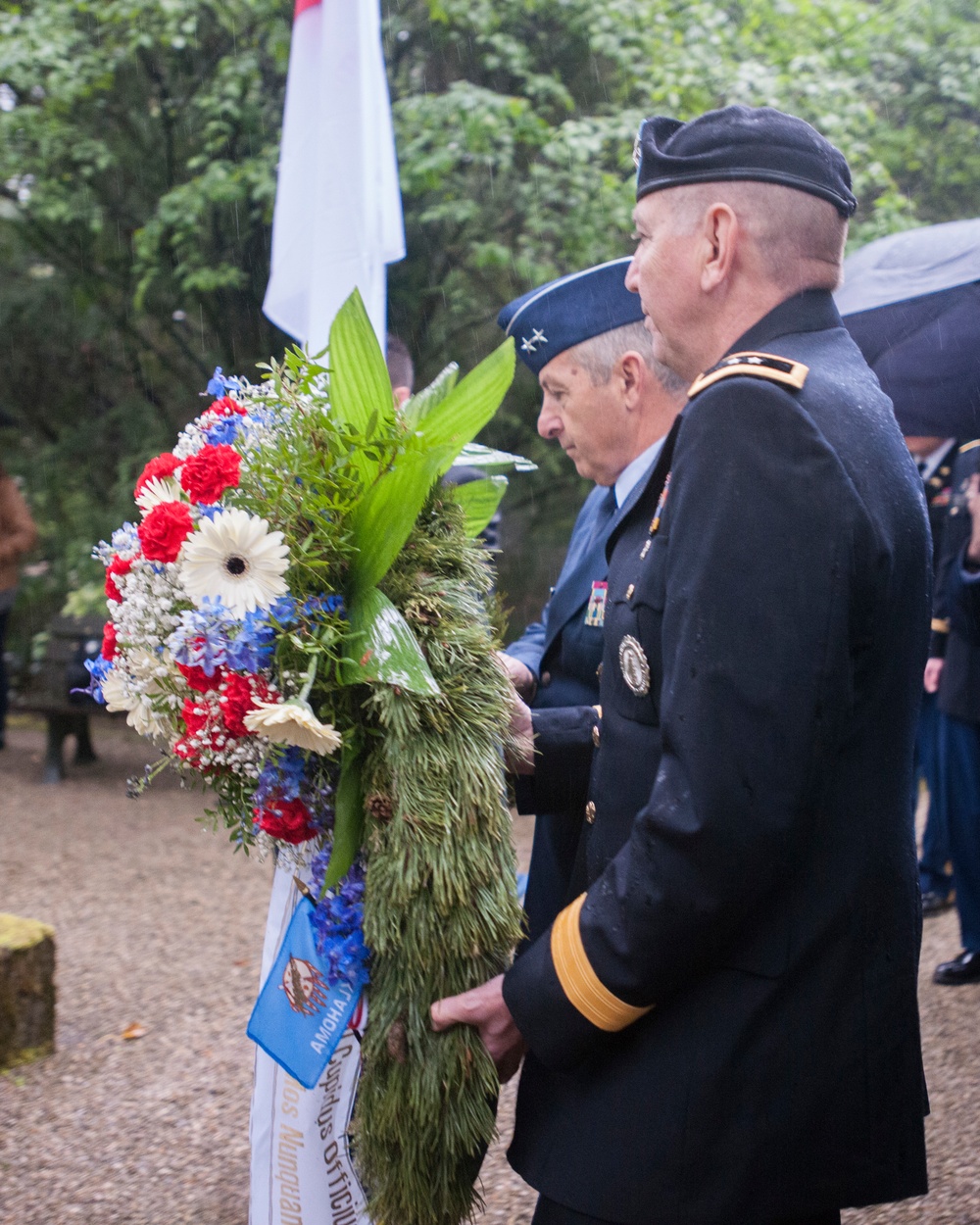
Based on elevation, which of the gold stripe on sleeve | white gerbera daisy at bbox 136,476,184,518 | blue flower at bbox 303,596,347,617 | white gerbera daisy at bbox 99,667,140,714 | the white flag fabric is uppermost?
the white flag fabric

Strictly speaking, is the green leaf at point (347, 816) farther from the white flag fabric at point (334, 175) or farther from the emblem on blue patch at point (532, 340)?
the white flag fabric at point (334, 175)

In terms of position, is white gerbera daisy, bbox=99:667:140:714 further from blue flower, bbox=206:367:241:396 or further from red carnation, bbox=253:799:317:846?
blue flower, bbox=206:367:241:396

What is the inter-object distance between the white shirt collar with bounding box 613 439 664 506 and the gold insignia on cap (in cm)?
86

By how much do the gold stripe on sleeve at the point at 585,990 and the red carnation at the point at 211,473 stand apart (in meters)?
0.77

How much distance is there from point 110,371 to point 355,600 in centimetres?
848

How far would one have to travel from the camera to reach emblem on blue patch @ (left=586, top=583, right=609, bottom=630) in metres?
2.38

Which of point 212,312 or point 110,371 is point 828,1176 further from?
point 110,371

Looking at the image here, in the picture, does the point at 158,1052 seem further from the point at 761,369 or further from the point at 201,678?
the point at 761,369

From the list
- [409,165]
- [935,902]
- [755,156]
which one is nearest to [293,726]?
[755,156]

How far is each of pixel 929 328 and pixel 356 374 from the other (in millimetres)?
3081

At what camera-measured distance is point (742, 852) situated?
132 cm

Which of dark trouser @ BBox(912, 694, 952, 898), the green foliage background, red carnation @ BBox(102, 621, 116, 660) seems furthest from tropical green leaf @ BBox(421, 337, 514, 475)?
the green foliage background

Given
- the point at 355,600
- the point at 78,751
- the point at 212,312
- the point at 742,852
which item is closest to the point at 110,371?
the point at 212,312

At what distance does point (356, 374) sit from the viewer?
1836mm
